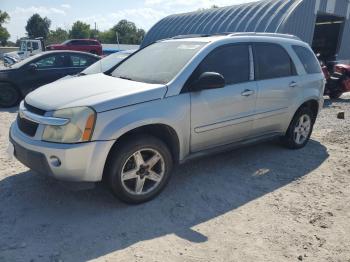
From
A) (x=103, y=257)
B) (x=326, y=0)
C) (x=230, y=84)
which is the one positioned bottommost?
(x=103, y=257)

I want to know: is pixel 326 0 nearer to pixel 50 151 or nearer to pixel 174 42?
pixel 174 42

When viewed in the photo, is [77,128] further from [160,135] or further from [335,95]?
[335,95]

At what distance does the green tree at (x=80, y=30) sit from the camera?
9269 cm

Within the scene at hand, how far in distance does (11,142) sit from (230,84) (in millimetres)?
2638

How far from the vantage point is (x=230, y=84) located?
4.36m

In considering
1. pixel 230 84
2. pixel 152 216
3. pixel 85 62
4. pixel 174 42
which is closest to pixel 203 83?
pixel 230 84

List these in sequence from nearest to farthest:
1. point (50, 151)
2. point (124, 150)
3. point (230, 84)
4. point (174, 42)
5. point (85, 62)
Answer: point (50, 151) → point (124, 150) → point (230, 84) → point (174, 42) → point (85, 62)

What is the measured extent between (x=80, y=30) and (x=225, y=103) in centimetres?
9713

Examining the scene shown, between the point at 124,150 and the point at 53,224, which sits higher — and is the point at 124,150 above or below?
above

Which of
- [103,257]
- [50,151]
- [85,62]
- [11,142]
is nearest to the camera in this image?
[103,257]

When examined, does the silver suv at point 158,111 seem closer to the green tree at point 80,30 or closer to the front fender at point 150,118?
the front fender at point 150,118

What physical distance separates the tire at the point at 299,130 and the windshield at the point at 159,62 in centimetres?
219

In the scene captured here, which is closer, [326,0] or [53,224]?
[53,224]

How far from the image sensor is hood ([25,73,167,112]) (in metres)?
3.39
